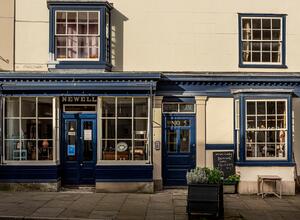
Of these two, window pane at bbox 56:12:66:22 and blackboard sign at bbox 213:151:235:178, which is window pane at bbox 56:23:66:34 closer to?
window pane at bbox 56:12:66:22

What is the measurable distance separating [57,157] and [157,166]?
10.9ft

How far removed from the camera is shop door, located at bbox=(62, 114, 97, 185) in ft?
54.8

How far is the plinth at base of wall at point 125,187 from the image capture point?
16.0m

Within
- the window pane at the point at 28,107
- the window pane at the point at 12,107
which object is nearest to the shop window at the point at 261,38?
the window pane at the point at 28,107

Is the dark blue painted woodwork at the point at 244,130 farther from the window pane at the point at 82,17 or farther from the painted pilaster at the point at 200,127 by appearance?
the window pane at the point at 82,17

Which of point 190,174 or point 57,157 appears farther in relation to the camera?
point 57,157

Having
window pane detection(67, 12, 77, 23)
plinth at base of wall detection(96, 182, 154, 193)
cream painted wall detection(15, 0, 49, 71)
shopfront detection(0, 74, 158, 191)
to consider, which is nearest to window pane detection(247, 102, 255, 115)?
shopfront detection(0, 74, 158, 191)

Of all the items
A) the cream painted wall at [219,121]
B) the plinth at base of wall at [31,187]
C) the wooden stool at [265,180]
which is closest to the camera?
the wooden stool at [265,180]

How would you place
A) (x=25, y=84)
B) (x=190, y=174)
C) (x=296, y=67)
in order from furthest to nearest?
1. (x=296, y=67)
2. (x=25, y=84)
3. (x=190, y=174)

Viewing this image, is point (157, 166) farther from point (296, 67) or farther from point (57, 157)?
point (296, 67)

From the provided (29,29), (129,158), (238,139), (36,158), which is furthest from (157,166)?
(29,29)

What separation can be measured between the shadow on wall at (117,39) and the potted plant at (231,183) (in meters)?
5.15

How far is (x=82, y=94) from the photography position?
16.2m

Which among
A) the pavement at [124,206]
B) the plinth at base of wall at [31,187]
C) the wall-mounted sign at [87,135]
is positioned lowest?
the pavement at [124,206]
